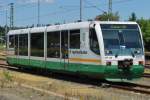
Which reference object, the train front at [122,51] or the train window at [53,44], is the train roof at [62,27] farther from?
the train front at [122,51]

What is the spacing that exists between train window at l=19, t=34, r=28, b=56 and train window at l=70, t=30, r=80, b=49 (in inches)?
294

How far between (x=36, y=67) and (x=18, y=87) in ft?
32.1

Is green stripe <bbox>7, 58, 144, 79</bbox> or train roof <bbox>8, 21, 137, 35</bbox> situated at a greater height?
train roof <bbox>8, 21, 137, 35</bbox>

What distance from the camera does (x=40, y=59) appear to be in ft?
92.3

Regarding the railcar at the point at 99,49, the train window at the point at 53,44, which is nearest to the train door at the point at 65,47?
the railcar at the point at 99,49

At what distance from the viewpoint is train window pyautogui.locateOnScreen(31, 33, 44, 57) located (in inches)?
1099

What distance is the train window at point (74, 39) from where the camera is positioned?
2309 centimetres

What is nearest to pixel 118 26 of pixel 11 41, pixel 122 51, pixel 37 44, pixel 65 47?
pixel 122 51

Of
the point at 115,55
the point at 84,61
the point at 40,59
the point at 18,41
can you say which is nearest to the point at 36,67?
the point at 40,59

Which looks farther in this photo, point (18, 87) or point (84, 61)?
point (84, 61)

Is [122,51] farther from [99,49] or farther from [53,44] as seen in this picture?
[53,44]

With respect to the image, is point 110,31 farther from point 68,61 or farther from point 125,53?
point 68,61

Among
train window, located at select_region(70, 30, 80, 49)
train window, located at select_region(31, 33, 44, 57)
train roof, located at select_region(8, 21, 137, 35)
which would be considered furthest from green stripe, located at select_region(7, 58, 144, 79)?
train window, located at select_region(31, 33, 44, 57)

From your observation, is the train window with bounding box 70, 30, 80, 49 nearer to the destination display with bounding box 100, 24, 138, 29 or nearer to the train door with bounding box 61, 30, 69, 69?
the train door with bounding box 61, 30, 69, 69
